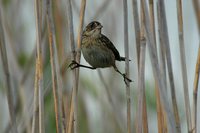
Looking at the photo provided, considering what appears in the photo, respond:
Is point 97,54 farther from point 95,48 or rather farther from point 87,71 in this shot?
point 87,71

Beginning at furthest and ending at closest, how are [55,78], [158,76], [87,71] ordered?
[87,71] → [55,78] → [158,76]

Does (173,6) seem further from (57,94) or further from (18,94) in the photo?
(57,94)

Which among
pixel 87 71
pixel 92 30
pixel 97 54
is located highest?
pixel 92 30

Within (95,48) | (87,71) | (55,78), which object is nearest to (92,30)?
(95,48)

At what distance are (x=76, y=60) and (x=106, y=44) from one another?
0.56 meters

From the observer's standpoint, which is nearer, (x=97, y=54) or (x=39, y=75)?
(x=39, y=75)

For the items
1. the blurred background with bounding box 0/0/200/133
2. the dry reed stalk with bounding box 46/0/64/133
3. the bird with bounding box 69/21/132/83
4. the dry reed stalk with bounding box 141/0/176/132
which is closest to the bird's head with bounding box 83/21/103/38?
the bird with bounding box 69/21/132/83

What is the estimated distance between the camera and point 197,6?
7.67ft

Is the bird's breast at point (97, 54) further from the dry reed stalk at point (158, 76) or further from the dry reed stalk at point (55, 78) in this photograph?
the dry reed stalk at point (158, 76)

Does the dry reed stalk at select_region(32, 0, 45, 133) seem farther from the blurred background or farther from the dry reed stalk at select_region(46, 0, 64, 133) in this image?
the blurred background

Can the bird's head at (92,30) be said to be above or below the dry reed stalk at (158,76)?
above

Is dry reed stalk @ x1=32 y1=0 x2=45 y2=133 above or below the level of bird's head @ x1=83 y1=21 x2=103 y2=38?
below

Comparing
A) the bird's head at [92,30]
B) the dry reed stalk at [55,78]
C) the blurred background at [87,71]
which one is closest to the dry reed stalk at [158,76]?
the dry reed stalk at [55,78]

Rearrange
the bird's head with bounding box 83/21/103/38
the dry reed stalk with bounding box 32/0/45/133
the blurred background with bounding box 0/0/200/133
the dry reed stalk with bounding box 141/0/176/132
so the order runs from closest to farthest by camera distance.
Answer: the dry reed stalk with bounding box 141/0/176/132
the dry reed stalk with bounding box 32/0/45/133
the bird's head with bounding box 83/21/103/38
the blurred background with bounding box 0/0/200/133
